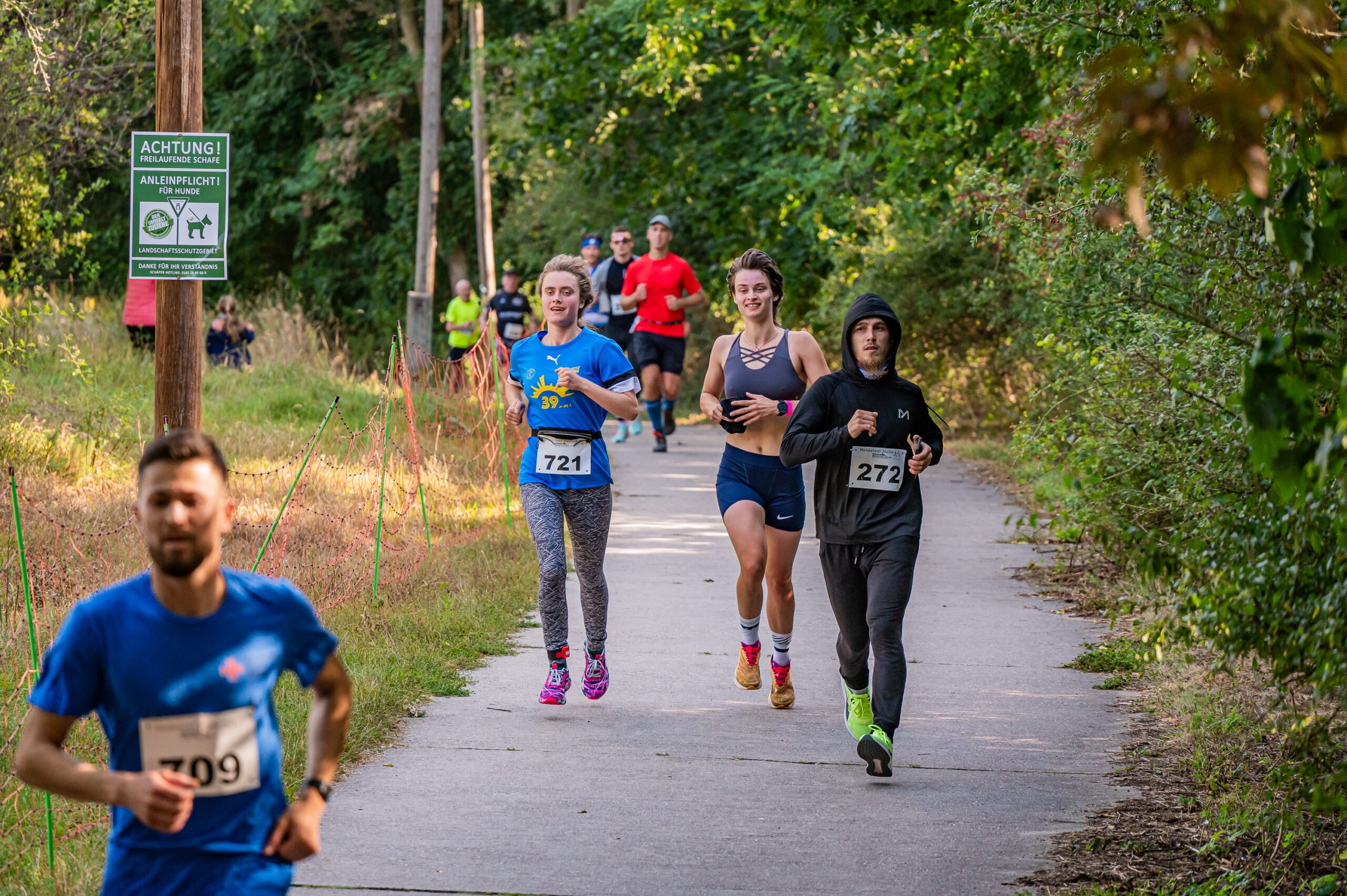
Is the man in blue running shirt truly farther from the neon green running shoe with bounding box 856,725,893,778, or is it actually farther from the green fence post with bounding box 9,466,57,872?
the neon green running shoe with bounding box 856,725,893,778

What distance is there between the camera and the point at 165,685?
9.02 feet

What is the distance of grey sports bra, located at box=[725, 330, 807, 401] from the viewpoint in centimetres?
672

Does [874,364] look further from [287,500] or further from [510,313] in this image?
[510,313]

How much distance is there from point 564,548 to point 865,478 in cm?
147

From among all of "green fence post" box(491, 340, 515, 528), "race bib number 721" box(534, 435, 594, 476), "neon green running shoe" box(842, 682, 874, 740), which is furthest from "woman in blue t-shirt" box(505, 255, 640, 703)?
"green fence post" box(491, 340, 515, 528)

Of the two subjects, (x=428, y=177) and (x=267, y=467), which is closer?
(x=267, y=467)

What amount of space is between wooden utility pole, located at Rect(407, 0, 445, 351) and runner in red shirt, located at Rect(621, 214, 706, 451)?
324 inches

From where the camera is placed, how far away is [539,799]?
5285 millimetres

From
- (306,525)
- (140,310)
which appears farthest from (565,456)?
(140,310)

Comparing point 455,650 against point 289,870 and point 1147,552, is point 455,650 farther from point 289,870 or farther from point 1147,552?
point 289,870

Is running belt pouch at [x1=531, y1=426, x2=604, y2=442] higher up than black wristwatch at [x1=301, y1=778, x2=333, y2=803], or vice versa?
running belt pouch at [x1=531, y1=426, x2=604, y2=442]

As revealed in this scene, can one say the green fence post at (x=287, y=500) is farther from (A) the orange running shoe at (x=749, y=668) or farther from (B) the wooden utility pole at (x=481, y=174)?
(B) the wooden utility pole at (x=481, y=174)

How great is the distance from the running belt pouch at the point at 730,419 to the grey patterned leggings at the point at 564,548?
588 mm

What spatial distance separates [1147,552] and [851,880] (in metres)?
1.42
